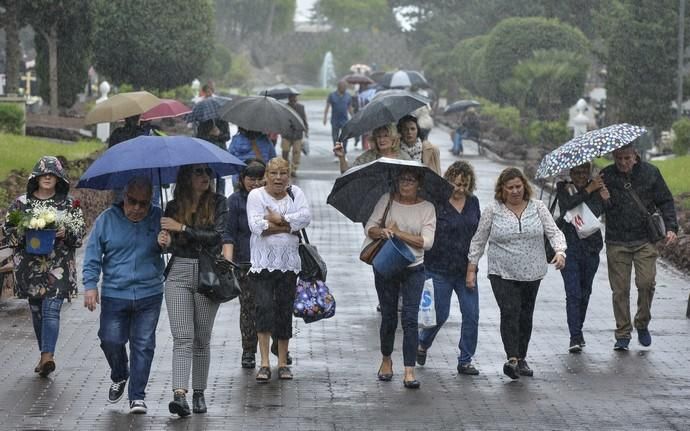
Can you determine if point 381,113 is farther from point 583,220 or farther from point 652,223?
point 652,223

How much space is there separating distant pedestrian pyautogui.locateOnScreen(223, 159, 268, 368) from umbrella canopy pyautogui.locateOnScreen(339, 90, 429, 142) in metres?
1.65

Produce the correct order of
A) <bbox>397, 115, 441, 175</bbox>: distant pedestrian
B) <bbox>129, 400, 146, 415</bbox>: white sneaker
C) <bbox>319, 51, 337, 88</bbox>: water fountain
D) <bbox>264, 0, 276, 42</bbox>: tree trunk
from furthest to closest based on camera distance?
<bbox>264, 0, 276, 42</bbox>: tree trunk < <bbox>319, 51, 337, 88</bbox>: water fountain < <bbox>397, 115, 441, 175</bbox>: distant pedestrian < <bbox>129, 400, 146, 415</bbox>: white sneaker

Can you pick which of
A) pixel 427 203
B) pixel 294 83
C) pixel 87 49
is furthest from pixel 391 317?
pixel 294 83

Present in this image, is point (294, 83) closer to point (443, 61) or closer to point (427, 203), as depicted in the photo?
point (443, 61)

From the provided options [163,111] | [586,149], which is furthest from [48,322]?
[163,111]

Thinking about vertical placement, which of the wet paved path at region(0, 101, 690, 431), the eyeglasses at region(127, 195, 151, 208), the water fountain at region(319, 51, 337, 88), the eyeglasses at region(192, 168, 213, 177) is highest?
the eyeglasses at region(192, 168, 213, 177)

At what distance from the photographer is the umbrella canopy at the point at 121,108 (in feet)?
49.3

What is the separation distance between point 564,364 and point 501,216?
4.46 ft

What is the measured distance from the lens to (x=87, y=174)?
948 centimetres

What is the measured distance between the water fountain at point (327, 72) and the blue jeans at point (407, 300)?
91710 mm

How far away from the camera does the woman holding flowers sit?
10766mm

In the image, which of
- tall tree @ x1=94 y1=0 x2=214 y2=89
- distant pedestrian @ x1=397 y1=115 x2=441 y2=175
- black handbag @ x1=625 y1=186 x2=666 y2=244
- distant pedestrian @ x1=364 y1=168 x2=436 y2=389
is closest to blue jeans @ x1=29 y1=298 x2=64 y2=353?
distant pedestrian @ x1=364 y1=168 x2=436 y2=389

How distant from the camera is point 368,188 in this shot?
10922 millimetres

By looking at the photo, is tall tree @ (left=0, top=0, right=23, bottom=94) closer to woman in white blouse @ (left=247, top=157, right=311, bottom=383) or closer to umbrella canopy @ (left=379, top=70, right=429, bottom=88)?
umbrella canopy @ (left=379, top=70, right=429, bottom=88)
